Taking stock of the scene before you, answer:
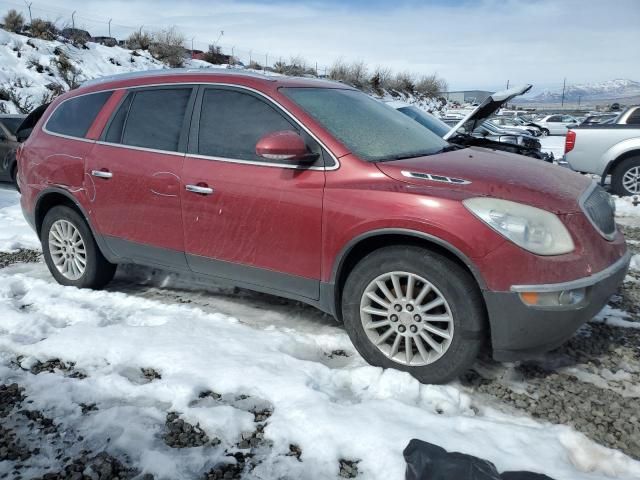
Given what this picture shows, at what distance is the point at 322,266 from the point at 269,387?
785 mm

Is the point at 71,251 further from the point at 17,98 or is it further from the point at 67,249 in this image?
the point at 17,98

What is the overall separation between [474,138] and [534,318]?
3.92 meters

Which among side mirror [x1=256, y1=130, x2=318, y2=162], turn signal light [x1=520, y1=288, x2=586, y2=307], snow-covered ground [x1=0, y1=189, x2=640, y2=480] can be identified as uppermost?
side mirror [x1=256, y1=130, x2=318, y2=162]

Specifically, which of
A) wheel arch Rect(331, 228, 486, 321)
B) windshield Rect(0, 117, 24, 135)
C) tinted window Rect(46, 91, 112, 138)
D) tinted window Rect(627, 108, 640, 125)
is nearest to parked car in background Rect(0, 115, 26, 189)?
windshield Rect(0, 117, 24, 135)

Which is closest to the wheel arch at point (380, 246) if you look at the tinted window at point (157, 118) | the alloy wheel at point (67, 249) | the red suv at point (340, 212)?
the red suv at point (340, 212)

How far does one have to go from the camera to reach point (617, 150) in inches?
360

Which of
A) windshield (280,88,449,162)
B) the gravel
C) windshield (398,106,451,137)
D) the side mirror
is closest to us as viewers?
the side mirror

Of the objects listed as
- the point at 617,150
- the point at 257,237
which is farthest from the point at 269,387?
the point at 617,150

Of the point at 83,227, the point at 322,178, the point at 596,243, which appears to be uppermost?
the point at 322,178

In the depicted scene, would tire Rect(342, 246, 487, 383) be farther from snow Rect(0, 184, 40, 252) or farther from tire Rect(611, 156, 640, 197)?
tire Rect(611, 156, 640, 197)

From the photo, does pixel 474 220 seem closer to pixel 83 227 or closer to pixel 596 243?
pixel 596 243

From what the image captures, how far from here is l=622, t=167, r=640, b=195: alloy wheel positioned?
9.08 metres

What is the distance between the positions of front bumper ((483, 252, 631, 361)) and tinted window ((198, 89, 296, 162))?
167 cm

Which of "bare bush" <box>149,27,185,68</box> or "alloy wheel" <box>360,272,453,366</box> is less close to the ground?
"bare bush" <box>149,27,185,68</box>
